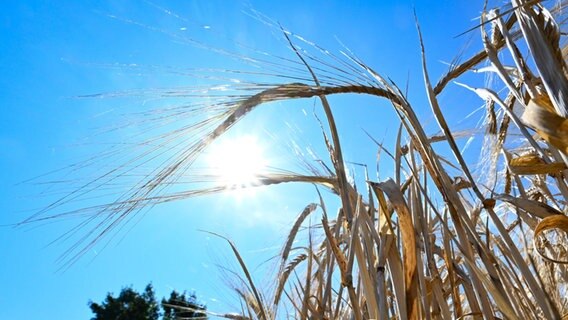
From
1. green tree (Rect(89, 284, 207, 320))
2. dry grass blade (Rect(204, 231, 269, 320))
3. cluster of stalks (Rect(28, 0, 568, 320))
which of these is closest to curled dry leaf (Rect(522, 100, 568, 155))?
cluster of stalks (Rect(28, 0, 568, 320))

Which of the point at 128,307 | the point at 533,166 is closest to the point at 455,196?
the point at 533,166

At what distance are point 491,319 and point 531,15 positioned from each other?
323mm

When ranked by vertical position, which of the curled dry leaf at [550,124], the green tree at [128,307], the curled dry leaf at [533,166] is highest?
the green tree at [128,307]

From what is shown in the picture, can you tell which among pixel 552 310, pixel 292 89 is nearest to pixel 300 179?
pixel 292 89

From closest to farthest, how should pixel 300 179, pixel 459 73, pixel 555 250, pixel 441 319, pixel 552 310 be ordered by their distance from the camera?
pixel 552 310
pixel 441 319
pixel 459 73
pixel 300 179
pixel 555 250

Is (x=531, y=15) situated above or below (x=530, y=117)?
above

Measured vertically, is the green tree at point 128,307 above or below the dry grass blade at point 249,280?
above

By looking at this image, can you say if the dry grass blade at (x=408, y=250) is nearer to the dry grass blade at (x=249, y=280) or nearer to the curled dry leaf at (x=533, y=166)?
the curled dry leaf at (x=533, y=166)

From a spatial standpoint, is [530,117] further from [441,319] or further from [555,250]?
[555,250]

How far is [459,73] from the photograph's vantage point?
2.48ft

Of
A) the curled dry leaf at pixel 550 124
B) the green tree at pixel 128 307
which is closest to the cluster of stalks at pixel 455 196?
the curled dry leaf at pixel 550 124

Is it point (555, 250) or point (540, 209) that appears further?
point (555, 250)

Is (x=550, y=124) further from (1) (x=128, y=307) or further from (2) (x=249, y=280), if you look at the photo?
(1) (x=128, y=307)

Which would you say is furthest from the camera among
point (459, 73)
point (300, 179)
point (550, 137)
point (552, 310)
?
point (300, 179)
